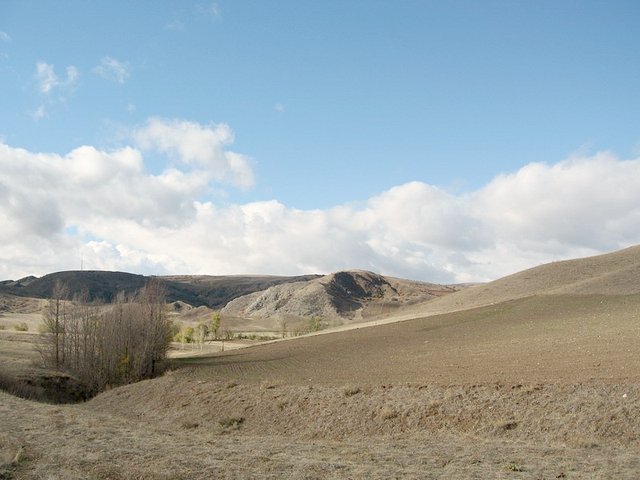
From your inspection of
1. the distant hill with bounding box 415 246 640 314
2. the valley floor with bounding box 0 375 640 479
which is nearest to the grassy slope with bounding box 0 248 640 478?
the valley floor with bounding box 0 375 640 479

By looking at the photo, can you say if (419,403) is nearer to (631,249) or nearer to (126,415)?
(126,415)

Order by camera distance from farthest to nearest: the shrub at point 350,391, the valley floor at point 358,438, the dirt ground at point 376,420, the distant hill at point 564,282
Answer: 1. the distant hill at point 564,282
2. the shrub at point 350,391
3. the dirt ground at point 376,420
4. the valley floor at point 358,438

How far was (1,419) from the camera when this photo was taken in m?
22.6

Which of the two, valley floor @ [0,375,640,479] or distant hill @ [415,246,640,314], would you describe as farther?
distant hill @ [415,246,640,314]

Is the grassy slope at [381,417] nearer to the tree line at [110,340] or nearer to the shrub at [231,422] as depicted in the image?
the shrub at [231,422]

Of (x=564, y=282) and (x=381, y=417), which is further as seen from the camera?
(x=564, y=282)

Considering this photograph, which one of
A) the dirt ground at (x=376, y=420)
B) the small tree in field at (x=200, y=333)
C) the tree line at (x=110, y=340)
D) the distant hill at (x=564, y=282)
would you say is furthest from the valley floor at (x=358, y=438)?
the small tree in field at (x=200, y=333)

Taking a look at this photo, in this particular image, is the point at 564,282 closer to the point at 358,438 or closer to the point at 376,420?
the point at 376,420

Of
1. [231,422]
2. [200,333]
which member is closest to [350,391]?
[231,422]

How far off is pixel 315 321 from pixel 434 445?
12471 centimetres

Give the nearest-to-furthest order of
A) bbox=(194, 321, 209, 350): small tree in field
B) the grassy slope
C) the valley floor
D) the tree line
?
the valley floor
the grassy slope
the tree line
bbox=(194, 321, 209, 350): small tree in field

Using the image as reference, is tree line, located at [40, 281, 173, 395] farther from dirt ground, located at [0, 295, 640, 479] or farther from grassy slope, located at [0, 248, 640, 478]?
dirt ground, located at [0, 295, 640, 479]

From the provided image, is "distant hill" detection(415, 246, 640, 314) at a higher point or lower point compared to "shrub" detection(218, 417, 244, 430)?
higher

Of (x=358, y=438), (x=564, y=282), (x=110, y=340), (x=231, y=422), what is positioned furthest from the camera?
(x=564, y=282)
